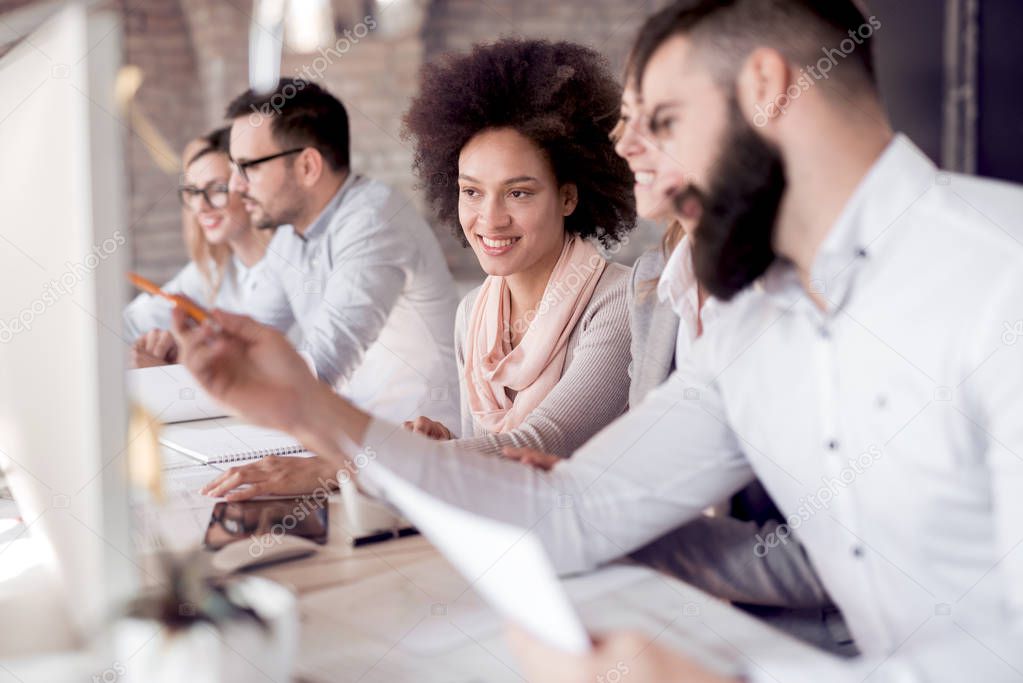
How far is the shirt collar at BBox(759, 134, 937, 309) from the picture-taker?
82 cm

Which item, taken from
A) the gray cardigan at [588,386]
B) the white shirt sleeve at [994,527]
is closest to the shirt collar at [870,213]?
the white shirt sleeve at [994,527]

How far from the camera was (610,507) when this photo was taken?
0.96 meters

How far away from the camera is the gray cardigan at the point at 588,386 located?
131 cm

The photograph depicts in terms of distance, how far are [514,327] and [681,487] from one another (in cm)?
64

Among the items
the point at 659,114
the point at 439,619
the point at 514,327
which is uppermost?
the point at 659,114

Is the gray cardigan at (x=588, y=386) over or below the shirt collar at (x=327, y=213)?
below

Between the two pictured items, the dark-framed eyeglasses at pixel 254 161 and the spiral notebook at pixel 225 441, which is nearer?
the spiral notebook at pixel 225 441

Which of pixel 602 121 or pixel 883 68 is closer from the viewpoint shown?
pixel 602 121

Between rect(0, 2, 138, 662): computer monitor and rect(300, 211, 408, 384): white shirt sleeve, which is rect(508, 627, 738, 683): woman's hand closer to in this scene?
rect(0, 2, 138, 662): computer monitor

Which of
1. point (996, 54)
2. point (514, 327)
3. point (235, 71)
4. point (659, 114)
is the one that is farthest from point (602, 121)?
point (235, 71)

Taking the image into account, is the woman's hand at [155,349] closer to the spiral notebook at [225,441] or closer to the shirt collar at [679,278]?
the spiral notebook at [225,441]

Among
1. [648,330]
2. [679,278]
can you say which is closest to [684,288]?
[679,278]

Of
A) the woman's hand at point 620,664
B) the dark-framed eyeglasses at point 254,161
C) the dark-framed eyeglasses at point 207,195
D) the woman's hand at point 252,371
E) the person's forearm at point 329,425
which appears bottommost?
the woman's hand at point 620,664

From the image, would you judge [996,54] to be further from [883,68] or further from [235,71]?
[235,71]
